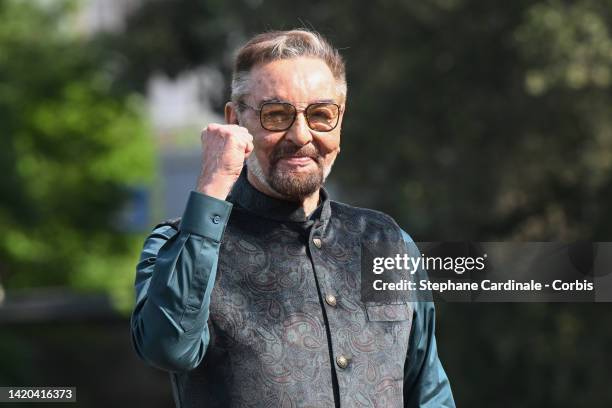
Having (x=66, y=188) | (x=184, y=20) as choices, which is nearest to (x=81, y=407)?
(x=66, y=188)

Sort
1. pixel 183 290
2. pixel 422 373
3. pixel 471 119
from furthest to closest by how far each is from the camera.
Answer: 1. pixel 471 119
2. pixel 422 373
3. pixel 183 290

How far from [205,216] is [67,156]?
3325cm

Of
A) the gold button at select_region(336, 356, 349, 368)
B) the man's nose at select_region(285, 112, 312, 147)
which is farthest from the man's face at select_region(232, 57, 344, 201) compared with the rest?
the gold button at select_region(336, 356, 349, 368)

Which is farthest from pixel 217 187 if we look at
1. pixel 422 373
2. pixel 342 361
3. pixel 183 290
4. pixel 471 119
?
pixel 471 119

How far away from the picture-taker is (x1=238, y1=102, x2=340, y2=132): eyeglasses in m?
2.81

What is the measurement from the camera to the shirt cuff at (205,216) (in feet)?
8.33

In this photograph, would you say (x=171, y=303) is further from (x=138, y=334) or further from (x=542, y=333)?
(x=542, y=333)

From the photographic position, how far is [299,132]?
9.20 ft

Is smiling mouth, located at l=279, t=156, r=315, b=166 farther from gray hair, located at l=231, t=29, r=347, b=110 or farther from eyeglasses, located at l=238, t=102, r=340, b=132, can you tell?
gray hair, located at l=231, t=29, r=347, b=110

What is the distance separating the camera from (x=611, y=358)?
41.7ft

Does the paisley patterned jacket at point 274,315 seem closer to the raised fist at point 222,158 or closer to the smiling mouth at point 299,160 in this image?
the raised fist at point 222,158

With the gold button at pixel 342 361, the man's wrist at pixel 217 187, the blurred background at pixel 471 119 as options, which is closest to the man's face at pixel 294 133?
the man's wrist at pixel 217 187

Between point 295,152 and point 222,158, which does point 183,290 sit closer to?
point 222,158

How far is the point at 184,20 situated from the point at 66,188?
61.2ft
